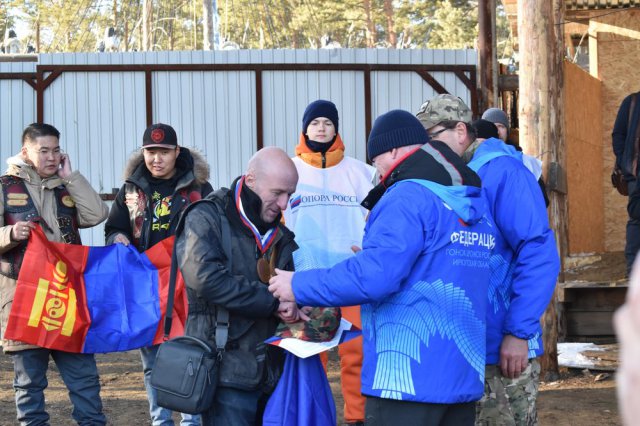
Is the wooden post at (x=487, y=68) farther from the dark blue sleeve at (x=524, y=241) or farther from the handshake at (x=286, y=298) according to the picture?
the handshake at (x=286, y=298)

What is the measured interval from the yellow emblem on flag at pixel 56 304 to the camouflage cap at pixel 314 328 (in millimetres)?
2003

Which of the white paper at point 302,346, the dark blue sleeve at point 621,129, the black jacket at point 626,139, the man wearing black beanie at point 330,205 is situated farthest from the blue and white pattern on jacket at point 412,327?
the dark blue sleeve at point 621,129

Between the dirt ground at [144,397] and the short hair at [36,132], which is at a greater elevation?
the short hair at [36,132]

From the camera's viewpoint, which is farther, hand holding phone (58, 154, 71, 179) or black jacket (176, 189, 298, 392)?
hand holding phone (58, 154, 71, 179)

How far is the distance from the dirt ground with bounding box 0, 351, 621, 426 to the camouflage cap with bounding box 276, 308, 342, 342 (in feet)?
11.5

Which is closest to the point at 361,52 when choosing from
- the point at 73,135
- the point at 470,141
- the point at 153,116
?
the point at 153,116

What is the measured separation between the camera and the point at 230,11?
6681 cm

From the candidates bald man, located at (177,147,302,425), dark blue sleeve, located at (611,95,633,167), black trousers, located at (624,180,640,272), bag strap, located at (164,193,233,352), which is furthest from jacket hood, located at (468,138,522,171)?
dark blue sleeve, located at (611,95,633,167)

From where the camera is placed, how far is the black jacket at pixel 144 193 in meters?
5.57

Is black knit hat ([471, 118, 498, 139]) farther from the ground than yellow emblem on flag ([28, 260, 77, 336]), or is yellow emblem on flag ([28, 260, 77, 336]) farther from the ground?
black knit hat ([471, 118, 498, 139])

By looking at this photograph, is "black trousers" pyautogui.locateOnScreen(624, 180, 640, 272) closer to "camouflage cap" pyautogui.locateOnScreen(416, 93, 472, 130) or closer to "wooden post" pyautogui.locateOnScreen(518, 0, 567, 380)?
"wooden post" pyautogui.locateOnScreen(518, 0, 567, 380)

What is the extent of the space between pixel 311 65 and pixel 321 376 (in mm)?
10017

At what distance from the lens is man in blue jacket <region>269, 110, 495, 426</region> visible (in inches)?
129

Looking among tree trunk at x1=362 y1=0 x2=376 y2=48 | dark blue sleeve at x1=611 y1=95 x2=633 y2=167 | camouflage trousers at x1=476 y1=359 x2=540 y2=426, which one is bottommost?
camouflage trousers at x1=476 y1=359 x2=540 y2=426
